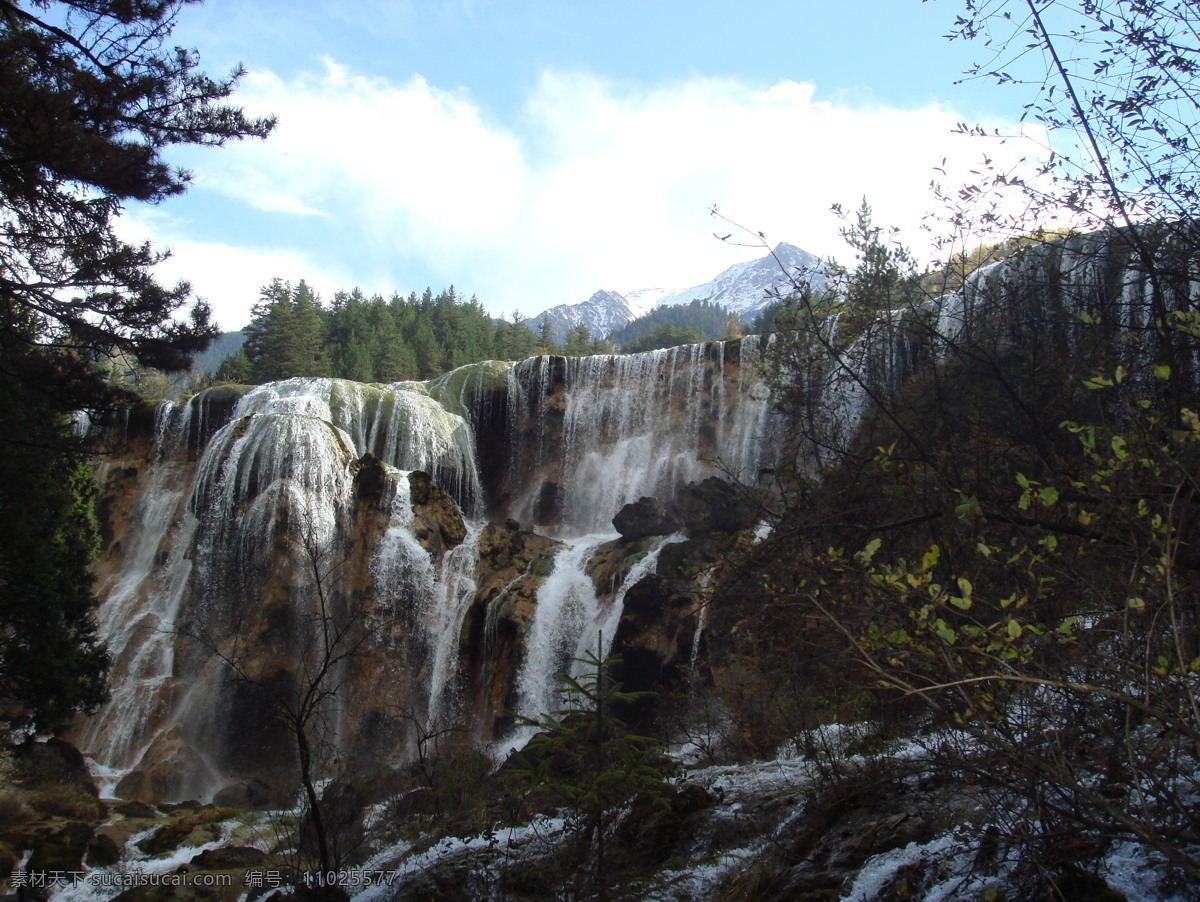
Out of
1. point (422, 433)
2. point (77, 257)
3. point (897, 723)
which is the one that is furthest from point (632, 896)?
point (422, 433)

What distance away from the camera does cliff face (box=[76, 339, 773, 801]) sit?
1750 centimetres

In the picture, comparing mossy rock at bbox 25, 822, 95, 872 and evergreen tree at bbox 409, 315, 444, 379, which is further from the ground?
evergreen tree at bbox 409, 315, 444, 379

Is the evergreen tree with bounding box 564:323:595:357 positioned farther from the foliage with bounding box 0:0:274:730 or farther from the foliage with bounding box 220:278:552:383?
the foliage with bounding box 0:0:274:730

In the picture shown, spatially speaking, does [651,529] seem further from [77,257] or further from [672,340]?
[672,340]

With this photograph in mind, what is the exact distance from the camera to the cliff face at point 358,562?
1750 cm

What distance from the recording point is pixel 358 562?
19938mm

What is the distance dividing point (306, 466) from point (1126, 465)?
2107 cm

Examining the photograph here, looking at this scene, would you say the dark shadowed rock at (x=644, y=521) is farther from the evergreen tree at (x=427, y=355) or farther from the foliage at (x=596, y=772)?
the evergreen tree at (x=427, y=355)

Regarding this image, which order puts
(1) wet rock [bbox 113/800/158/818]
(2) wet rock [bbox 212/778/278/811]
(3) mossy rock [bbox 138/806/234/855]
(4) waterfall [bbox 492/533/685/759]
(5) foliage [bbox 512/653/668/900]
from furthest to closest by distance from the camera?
(4) waterfall [bbox 492/533/685/759] → (2) wet rock [bbox 212/778/278/811] → (1) wet rock [bbox 113/800/158/818] → (3) mossy rock [bbox 138/806/234/855] → (5) foliage [bbox 512/653/668/900]

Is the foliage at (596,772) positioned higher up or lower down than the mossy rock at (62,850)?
higher up

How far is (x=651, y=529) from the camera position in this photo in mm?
19781

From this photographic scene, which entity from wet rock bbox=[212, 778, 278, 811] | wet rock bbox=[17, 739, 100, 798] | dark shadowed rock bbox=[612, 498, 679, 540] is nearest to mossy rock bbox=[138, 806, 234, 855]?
wet rock bbox=[212, 778, 278, 811]

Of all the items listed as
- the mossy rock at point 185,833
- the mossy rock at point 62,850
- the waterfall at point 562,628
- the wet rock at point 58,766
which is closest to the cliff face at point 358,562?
the waterfall at point 562,628

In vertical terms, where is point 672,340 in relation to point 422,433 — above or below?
above
